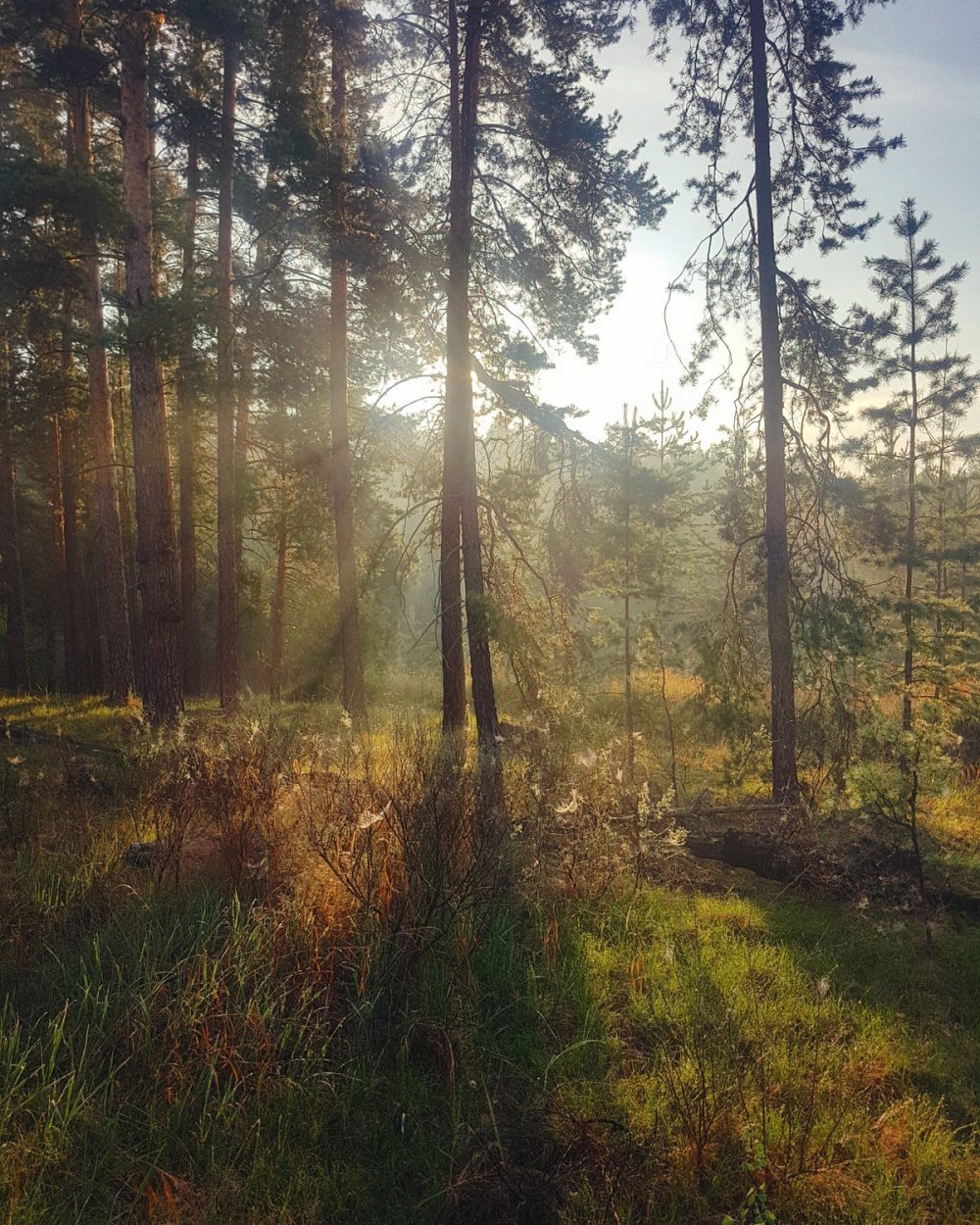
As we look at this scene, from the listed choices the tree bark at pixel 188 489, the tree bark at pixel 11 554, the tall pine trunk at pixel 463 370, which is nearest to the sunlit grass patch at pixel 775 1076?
the tall pine trunk at pixel 463 370

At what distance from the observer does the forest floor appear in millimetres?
2412

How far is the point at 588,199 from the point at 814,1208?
30.6 ft

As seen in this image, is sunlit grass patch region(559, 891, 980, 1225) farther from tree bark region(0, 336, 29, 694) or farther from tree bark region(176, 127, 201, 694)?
tree bark region(0, 336, 29, 694)

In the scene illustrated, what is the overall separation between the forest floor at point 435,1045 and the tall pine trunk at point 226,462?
27.4 ft

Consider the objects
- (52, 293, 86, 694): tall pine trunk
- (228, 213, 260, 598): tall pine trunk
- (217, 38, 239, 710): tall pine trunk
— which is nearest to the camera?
(228, 213, 260, 598): tall pine trunk

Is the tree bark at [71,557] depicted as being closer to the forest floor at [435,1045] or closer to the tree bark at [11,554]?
the tree bark at [11,554]

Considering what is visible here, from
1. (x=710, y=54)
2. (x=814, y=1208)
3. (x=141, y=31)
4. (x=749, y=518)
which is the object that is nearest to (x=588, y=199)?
(x=710, y=54)

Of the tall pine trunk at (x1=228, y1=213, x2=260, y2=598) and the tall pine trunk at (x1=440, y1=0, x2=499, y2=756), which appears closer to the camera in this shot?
the tall pine trunk at (x1=440, y1=0, x2=499, y2=756)

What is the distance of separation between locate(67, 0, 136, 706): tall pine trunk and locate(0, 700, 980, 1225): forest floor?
8.39 metres

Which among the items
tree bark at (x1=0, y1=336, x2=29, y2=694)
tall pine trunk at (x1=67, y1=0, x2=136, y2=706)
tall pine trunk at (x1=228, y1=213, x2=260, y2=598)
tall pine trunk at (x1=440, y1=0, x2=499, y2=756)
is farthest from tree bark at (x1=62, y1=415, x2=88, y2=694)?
tall pine trunk at (x1=440, y1=0, x2=499, y2=756)

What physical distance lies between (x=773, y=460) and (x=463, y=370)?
14.0 ft

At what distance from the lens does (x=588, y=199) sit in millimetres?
8078

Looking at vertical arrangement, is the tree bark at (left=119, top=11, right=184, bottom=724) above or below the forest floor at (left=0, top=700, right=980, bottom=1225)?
above

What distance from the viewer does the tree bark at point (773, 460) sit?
848 cm
